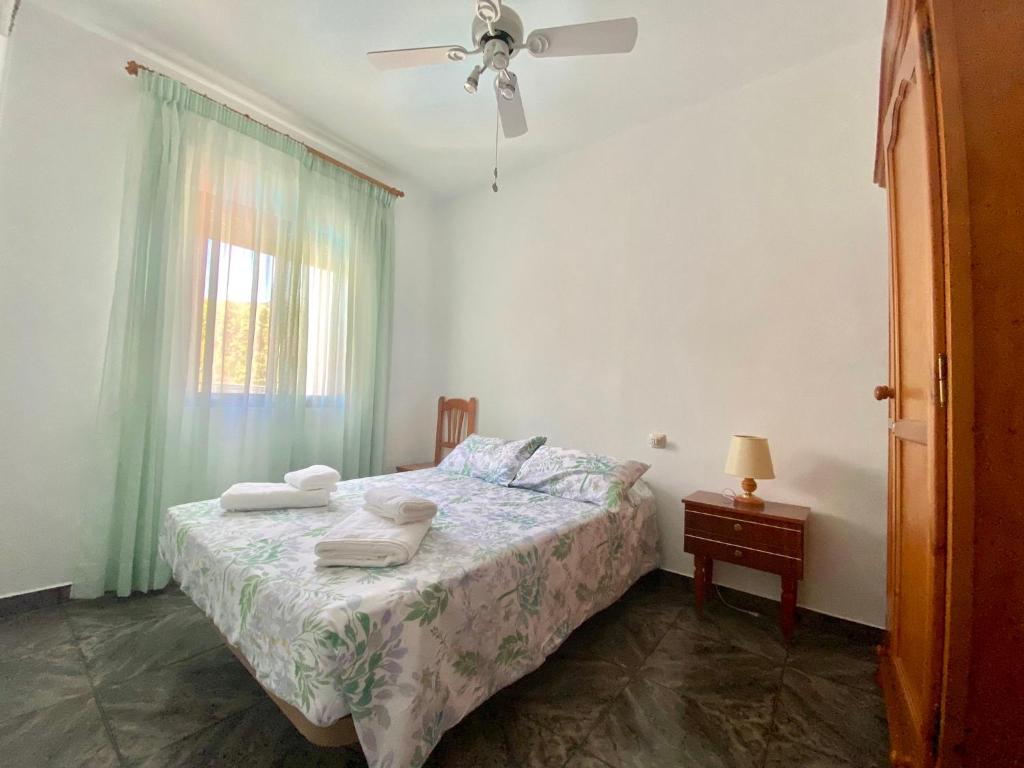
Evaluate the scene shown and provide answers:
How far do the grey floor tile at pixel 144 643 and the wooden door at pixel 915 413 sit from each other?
245cm

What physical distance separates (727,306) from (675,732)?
2.12m

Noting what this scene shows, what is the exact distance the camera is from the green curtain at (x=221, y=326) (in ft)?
7.18

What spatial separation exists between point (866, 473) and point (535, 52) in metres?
2.48

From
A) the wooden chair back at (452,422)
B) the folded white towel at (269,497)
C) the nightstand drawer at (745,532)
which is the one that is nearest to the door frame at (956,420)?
the nightstand drawer at (745,532)

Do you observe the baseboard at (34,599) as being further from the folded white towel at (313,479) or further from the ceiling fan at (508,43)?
the ceiling fan at (508,43)

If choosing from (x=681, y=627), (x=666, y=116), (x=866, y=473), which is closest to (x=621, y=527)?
(x=681, y=627)

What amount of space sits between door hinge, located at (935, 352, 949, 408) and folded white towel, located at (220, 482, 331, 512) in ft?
7.02

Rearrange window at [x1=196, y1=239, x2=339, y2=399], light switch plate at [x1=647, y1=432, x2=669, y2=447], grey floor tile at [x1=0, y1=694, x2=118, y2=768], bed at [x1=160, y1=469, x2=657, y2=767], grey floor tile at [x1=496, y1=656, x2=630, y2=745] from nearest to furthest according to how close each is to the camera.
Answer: bed at [x1=160, y1=469, x2=657, y2=767], grey floor tile at [x1=0, y1=694, x2=118, y2=768], grey floor tile at [x1=496, y1=656, x2=630, y2=745], window at [x1=196, y1=239, x2=339, y2=399], light switch plate at [x1=647, y1=432, x2=669, y2=447]

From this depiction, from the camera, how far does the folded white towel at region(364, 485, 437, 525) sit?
155cm

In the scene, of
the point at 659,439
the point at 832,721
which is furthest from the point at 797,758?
the point at 659,439

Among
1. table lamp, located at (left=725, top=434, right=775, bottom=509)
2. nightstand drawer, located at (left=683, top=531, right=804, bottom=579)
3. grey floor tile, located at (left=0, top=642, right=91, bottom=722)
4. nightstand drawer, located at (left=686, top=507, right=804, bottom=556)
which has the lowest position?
grey floor tile, located at (left=0, top=642, right=91, bottom=722)

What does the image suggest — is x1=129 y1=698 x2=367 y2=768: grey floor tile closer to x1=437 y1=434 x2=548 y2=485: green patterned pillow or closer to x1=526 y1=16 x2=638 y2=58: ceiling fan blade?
x1=437 y1=434 x2=548 y2=485: green patterned pillow

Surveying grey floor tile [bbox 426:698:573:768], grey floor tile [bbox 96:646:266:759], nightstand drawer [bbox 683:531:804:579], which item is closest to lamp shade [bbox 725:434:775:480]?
nightstand drawer [bbox 683:531:804:579]

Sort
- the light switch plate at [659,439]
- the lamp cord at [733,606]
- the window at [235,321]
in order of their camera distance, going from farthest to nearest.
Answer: the light switch plate at [659,439] < the window at [235,321] < the lamp cord at [733,606]
